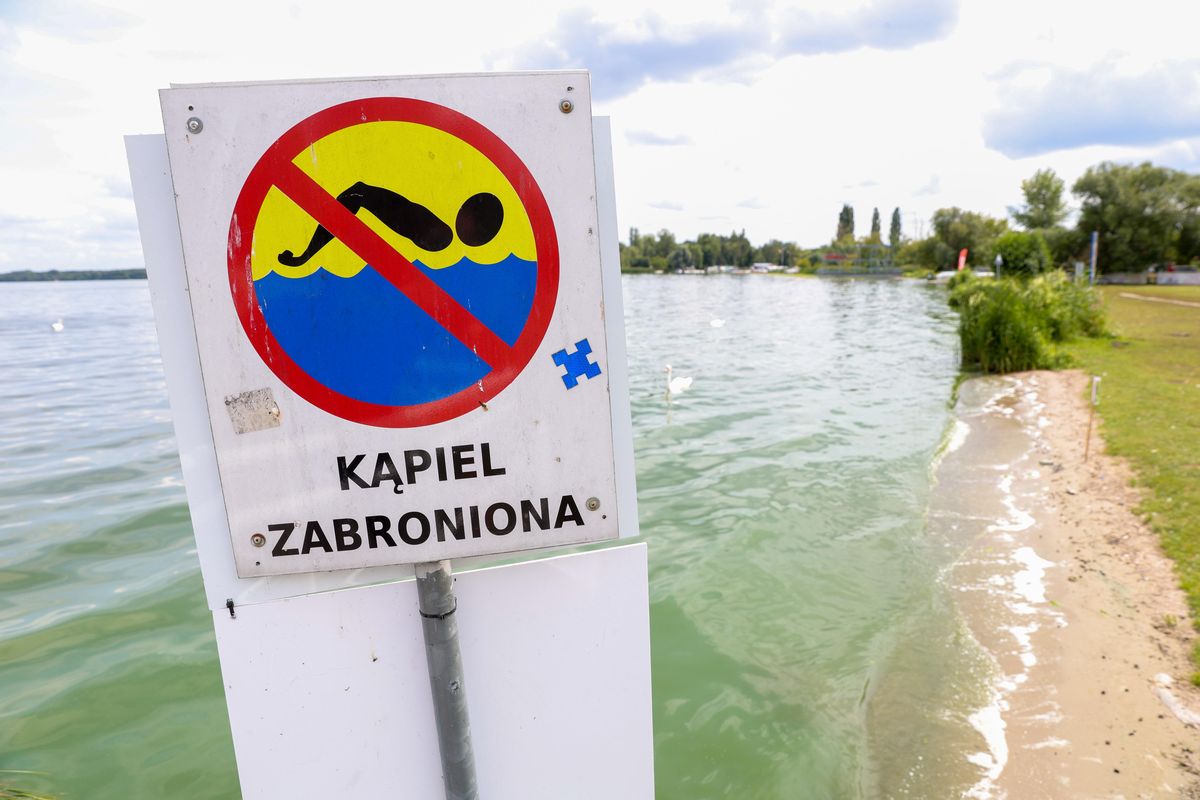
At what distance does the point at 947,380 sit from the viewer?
52.2 feet

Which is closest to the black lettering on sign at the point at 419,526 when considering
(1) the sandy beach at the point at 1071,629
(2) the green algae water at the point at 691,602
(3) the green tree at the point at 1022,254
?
(2) the green algae water at the point at 691,602

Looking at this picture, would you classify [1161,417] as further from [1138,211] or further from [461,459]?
[1138,211]

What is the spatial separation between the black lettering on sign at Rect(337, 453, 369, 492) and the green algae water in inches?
134

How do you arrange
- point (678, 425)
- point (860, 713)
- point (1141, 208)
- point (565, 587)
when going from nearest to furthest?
point (565, 587)
point (860, 713)
point (678, 425)
point (1141, 208)

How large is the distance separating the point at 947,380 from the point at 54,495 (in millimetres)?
16604

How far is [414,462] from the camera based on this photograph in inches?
57.0

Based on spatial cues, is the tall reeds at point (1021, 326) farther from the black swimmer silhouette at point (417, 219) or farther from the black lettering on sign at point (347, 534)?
the black lettering on sign at point (347, 534)

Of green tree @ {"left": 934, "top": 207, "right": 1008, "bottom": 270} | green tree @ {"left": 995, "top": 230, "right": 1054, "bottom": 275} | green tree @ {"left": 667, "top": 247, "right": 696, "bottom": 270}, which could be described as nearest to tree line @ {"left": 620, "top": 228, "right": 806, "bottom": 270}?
green tree @ {"left": 667, "top": 247, "right": 696, "bottom": 270}

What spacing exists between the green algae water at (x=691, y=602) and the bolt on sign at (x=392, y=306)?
3.32m

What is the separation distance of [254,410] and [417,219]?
513 millimetres

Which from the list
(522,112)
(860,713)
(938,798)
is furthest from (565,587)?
(860,713)

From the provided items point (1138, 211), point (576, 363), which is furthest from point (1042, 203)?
point (576, 363)

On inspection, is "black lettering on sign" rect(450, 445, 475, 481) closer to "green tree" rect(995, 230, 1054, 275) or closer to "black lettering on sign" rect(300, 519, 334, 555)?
"black lettering on sign" rect(300, 519, 334, 555)

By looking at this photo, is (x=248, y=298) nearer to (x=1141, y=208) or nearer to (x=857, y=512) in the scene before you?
(x=857, y=512)
